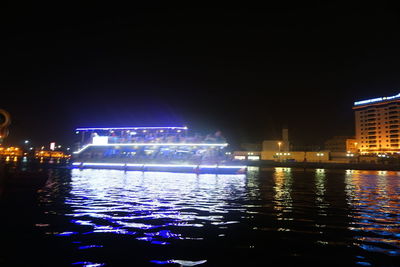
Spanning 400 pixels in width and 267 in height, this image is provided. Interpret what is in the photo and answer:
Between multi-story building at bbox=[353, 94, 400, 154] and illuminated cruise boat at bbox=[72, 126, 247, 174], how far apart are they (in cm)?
11249

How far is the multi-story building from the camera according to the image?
130250mm

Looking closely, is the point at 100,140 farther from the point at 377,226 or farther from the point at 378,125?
the point at 378,125

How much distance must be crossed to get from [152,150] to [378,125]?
12521cm

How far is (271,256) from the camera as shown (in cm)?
622

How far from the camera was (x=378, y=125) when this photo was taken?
137000mm

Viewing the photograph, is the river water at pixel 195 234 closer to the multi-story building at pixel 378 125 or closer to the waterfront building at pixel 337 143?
the multi-story building at pixel 378 125

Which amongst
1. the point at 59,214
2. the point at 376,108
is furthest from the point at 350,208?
the point at 376,108

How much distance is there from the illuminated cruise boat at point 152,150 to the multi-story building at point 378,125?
11249 cm

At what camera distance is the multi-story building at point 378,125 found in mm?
130250

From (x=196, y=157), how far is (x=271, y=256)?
128 ft

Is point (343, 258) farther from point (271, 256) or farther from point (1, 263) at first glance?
point (1, 263)

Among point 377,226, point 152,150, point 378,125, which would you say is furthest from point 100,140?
point 378,125

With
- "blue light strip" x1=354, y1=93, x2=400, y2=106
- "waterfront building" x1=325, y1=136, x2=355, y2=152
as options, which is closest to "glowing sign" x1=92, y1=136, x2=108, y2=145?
"waterfront building" x1=325, y1=136, x2=355, y2=152

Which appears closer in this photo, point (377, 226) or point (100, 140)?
point (377, 226)
